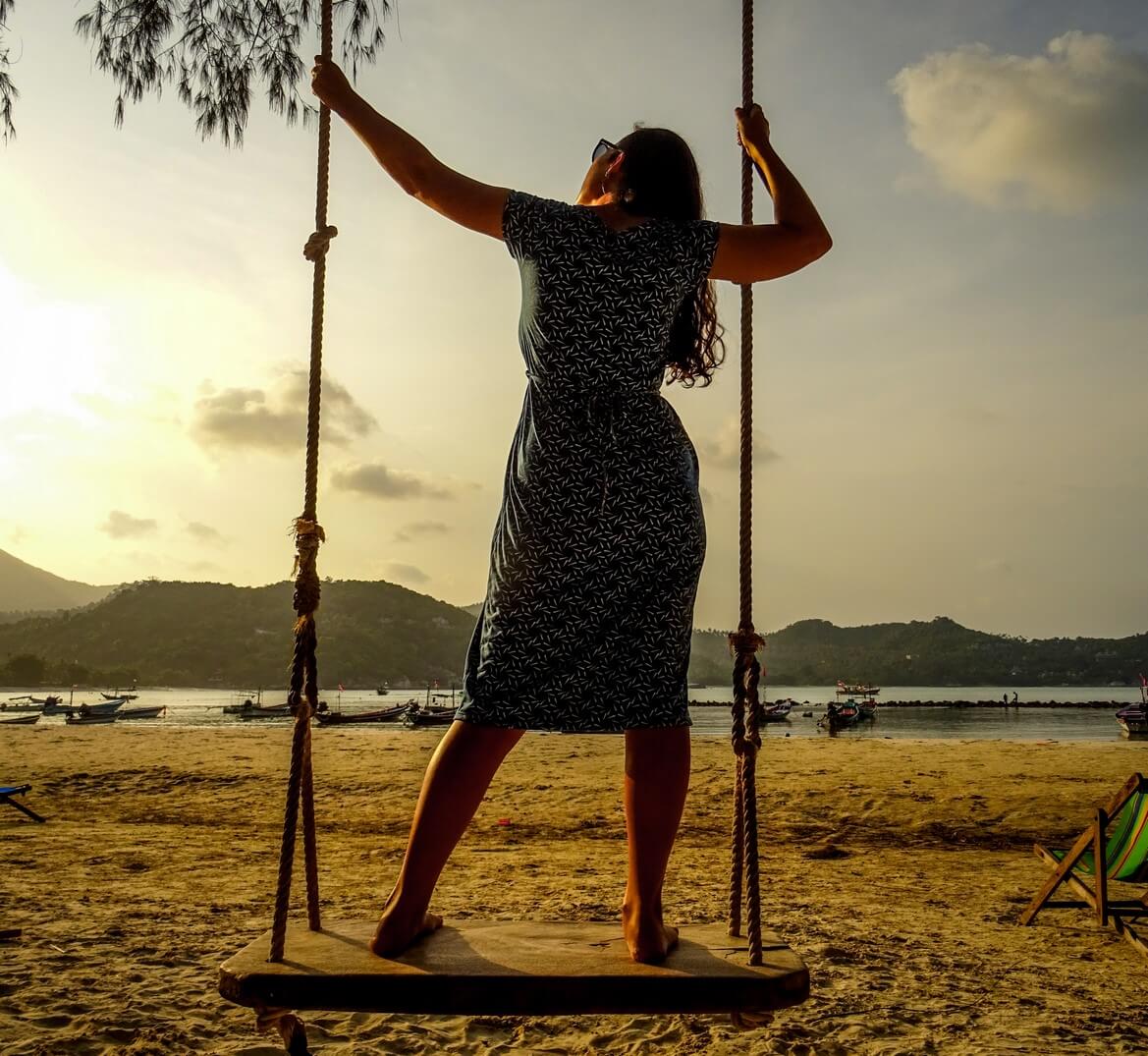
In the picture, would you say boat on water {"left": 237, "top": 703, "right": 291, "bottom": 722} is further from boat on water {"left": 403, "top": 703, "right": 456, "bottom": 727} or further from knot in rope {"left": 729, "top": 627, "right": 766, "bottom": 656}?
knot in rope {"left": 729, "top": 627, "right": 766, "bottom": 656}

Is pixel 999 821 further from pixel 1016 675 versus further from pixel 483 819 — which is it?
pixel 1016 675

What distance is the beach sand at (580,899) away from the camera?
340 cm

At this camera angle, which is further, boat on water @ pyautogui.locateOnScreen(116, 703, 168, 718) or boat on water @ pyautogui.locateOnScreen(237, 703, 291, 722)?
boat on water @ pyautogui.locateOnScreen(237, 703, 291, 722)

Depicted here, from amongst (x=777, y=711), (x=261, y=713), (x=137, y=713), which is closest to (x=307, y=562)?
(x=777, y=711)

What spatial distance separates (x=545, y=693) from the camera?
2000mm

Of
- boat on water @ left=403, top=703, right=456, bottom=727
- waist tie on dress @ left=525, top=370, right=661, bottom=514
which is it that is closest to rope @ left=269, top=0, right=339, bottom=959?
waist tie on dress @ left=525, top=370, right=661, bottom=514

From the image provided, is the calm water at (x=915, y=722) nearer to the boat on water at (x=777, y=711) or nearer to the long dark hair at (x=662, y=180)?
the boat on water at (x=777, y=711)

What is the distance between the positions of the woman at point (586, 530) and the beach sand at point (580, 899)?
5.91 ft

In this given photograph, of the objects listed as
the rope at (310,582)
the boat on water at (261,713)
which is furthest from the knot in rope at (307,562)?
the boat on water at (261,713)

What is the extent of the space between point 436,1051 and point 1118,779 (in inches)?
484

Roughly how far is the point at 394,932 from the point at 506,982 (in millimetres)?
308

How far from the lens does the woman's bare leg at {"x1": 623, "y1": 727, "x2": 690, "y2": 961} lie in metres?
1.99

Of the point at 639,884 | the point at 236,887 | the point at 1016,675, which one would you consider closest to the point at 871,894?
the point at 236,887

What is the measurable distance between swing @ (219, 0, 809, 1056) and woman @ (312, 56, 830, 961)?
12 cm
